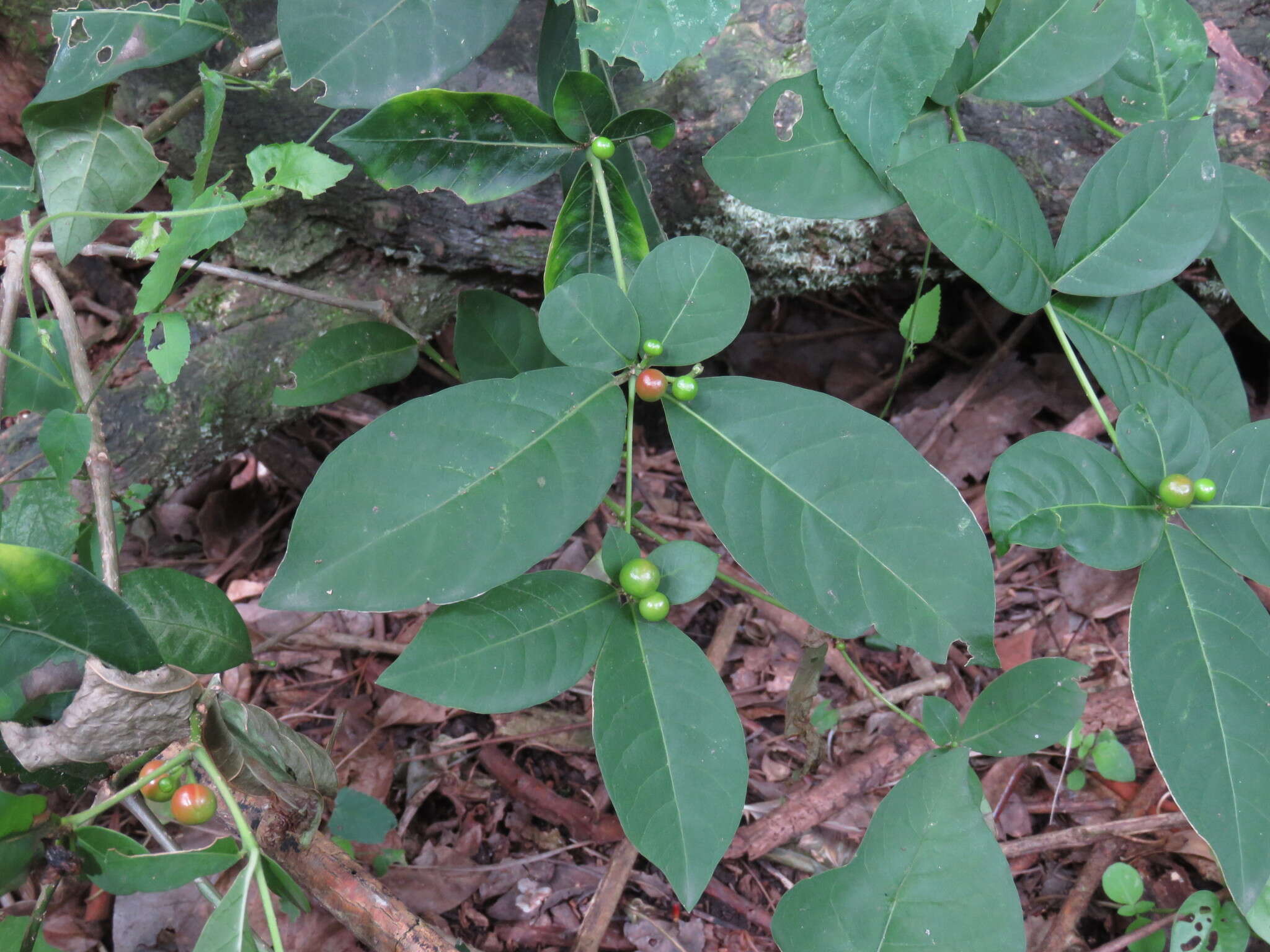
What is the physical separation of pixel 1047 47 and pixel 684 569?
928mm

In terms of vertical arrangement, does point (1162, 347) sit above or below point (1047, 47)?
below

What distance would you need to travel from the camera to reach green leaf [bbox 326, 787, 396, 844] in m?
1.44

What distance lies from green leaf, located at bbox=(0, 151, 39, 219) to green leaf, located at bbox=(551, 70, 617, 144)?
2.83ft

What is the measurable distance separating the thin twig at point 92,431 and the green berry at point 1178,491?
1298 mm

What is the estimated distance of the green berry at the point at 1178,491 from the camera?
0.97 meters

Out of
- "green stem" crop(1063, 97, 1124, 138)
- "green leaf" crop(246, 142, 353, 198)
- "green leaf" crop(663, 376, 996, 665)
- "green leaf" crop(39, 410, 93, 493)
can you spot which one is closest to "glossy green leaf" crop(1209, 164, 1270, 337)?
"green stem" crop(1063, 97, 1124, 138)

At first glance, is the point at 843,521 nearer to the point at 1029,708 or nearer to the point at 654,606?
the point at 654,606

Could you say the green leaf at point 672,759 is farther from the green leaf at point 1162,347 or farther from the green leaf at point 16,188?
the green leaf at point 16,188

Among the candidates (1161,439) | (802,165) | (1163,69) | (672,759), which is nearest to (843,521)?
(672,759)

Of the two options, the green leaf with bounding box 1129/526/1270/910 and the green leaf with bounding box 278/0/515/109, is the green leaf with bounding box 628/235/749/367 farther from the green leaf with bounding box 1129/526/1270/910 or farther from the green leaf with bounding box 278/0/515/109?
the green leaf with bounding box 1129/526/1270/910

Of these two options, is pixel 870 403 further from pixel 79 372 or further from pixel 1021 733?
pixel 79 372

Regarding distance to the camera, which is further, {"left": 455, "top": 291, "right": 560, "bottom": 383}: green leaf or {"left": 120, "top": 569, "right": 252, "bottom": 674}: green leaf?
{"left": 455, "top": 291, "right": 560, "bottom": 383}: green leaf

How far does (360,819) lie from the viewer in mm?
1459

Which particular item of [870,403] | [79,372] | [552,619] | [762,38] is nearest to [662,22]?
[762,38]
